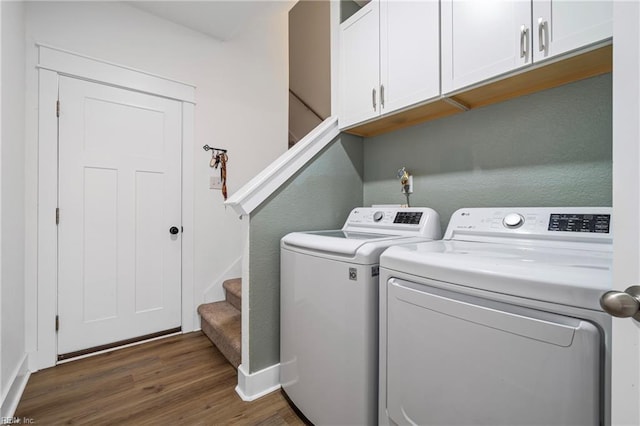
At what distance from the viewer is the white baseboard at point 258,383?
1.52 meters

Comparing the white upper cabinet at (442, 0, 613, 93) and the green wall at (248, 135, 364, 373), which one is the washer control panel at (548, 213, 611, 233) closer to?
the white upper cabinet at (442, 0, 613, 93)

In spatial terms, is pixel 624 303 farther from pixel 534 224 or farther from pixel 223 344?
pixel 223 344

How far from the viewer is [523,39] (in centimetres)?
106

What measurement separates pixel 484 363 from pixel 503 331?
10 cm

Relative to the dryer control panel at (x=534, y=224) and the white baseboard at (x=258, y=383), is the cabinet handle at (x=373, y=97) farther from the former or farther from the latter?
the white baseboard at (x=258, y=383)

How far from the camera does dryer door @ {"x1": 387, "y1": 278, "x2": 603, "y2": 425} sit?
0.60 metres

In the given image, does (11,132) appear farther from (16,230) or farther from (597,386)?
(597,386)

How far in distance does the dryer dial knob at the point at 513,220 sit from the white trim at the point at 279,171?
1065 millimetres

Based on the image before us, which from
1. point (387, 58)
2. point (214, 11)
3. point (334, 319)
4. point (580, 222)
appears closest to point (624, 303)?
point (580, 222)

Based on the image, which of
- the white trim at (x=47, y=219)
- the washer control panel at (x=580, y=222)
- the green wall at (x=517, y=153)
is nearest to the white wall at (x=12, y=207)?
the white trim at (x=47, y=219)

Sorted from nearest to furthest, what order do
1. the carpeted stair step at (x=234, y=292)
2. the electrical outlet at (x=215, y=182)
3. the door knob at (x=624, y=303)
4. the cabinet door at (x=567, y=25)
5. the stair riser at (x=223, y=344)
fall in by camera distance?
the door knob at (x=624, y=303)
the cabinet door at (x=567, y=25)
the stair riser at (x=223, y=344)
the carpeted stair step at (x=234, y=292)
the electrical outlet at (x=215, y=182)

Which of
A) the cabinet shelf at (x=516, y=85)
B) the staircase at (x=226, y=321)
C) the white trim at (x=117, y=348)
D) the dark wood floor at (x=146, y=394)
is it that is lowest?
the dark wood floor at (x=146, y=394)

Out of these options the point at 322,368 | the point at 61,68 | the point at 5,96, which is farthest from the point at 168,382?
the point at 61,68

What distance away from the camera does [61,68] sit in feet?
6.22
